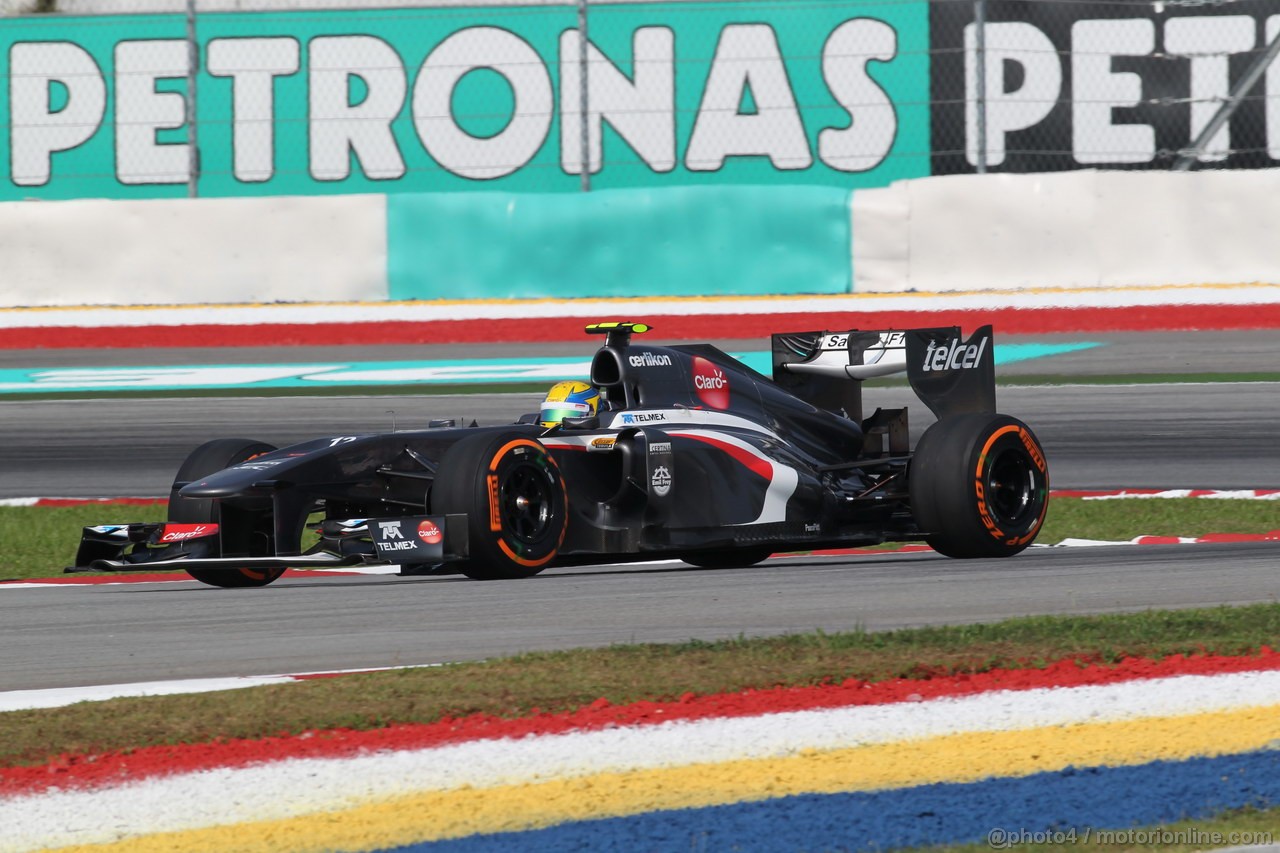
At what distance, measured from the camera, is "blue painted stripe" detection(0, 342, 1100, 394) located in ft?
49.6

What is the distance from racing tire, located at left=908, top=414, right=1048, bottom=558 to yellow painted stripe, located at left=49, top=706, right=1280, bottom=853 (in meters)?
3.60

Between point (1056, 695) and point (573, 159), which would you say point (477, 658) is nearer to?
point (1056, 695)

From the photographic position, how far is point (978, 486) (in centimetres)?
839

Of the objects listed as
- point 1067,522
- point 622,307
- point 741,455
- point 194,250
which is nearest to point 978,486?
point 741,455

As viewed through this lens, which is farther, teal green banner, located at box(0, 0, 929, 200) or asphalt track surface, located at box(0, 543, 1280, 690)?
teal green banner, located at box(0, 0, 929, 200)

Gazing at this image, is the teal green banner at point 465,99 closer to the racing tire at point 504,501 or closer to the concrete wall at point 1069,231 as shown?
the concrete wall at point 1069,231

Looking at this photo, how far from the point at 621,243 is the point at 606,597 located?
907cm

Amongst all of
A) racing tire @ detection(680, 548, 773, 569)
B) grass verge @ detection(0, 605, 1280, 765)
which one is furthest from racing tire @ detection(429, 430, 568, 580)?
grass verge @ detection(0, 605, 1280, 765)

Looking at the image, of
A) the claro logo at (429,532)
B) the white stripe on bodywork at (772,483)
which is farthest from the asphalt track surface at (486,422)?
the claro logo at (429,532)

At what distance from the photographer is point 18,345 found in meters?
16.5

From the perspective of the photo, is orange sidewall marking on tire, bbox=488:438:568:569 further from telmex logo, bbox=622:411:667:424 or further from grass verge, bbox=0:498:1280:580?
grass verge, bbox=0:498:1280:580

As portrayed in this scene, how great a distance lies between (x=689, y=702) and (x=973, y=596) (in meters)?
2.59

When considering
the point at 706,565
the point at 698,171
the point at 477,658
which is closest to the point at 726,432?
the point at 706,565

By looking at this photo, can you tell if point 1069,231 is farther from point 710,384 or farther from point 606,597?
point 606,597
